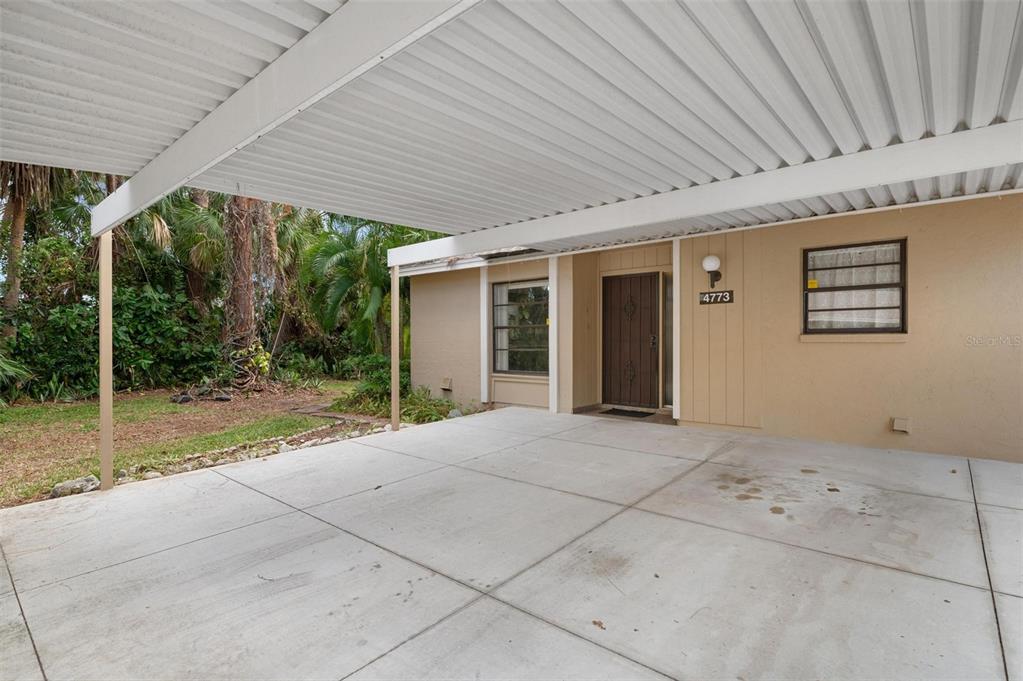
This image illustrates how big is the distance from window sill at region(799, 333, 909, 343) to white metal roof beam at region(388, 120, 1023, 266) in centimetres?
229

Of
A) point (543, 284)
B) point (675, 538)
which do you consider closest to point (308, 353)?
point (543, 284)

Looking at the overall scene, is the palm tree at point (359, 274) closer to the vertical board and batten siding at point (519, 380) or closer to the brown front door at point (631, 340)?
the vertical board and batten siding at point (519, 380)

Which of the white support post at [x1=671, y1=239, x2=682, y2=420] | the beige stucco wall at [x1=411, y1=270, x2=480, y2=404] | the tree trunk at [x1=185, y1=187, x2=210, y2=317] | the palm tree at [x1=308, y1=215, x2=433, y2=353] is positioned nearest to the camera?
the white support post at [x1=671, y1=239, x2=682, y2=420]

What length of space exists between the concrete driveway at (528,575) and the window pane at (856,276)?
→ 2.00 m

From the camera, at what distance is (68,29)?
2.38m

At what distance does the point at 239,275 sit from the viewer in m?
10.5

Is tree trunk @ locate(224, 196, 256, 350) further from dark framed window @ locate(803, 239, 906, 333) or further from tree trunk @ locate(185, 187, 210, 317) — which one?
dark framed window @ locate(803, 239, 906, 333)

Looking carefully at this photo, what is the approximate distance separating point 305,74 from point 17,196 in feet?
30.5

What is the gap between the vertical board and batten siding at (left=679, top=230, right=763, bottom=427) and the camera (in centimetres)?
620

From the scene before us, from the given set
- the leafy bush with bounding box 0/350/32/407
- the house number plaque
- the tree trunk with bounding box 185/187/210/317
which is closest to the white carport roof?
the house number plaque

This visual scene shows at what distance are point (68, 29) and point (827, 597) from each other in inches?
179

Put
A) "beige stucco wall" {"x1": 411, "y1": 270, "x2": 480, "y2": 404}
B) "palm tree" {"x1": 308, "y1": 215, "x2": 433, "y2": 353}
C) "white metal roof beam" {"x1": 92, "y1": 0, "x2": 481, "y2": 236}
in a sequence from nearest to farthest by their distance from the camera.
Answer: "white metal roof beam" {"x1": 92, "y1": 0, "x2": 481, "y2": 236} → "beige stucco wall" {"x1": 411, "y1": 270, "x2": 480, "y2": 404} → "palm tree" {"x1": 308, "y1": 215, "x2": 433, "y2": 353}

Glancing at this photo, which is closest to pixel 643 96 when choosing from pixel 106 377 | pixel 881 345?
pixel 881 345

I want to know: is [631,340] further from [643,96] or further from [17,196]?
[17,196]
